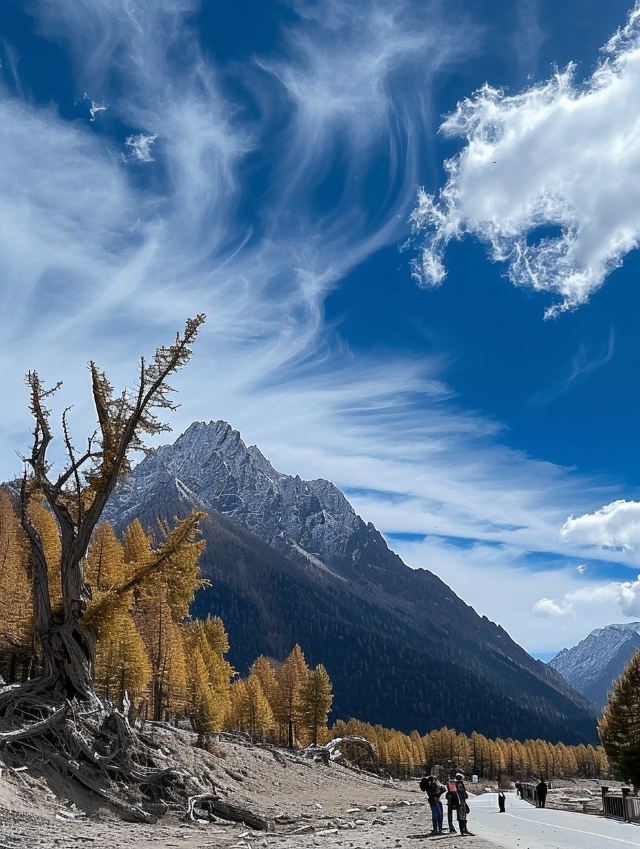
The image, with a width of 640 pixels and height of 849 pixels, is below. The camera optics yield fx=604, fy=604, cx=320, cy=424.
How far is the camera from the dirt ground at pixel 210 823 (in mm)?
14359

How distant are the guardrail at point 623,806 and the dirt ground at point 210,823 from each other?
7363 millimetres

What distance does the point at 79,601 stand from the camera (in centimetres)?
2211

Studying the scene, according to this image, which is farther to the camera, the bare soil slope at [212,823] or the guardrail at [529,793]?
the guardrail at [529,793]

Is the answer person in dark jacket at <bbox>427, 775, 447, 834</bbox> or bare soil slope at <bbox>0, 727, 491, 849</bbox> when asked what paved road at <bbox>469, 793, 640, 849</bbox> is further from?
bare soil slope at <bbox>0, 727, 491, 849</bbox>

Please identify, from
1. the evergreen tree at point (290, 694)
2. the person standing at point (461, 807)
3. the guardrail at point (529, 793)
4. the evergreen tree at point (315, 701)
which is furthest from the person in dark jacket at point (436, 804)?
the evergreen tree at point (290, 694)

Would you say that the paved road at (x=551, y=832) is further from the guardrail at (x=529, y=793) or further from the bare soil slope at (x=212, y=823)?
the guardrail at (x=529, y=793)

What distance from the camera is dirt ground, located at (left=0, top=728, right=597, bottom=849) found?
14.4 m

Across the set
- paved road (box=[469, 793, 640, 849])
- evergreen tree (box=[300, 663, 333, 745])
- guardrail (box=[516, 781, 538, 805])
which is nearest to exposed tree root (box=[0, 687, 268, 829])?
paved road (box=[469, 793, 640, 849])

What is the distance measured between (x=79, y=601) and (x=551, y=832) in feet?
56.3

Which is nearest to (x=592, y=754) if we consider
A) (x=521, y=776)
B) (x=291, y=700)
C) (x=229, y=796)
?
(x=521, y=776)

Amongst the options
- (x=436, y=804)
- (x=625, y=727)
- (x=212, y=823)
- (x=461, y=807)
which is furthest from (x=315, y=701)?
(x=461, y=807)

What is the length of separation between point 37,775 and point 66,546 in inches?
298

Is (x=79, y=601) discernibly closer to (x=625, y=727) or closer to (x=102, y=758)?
(x=102, y=758)

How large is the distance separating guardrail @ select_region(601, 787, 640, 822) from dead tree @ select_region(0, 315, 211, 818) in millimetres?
18260
